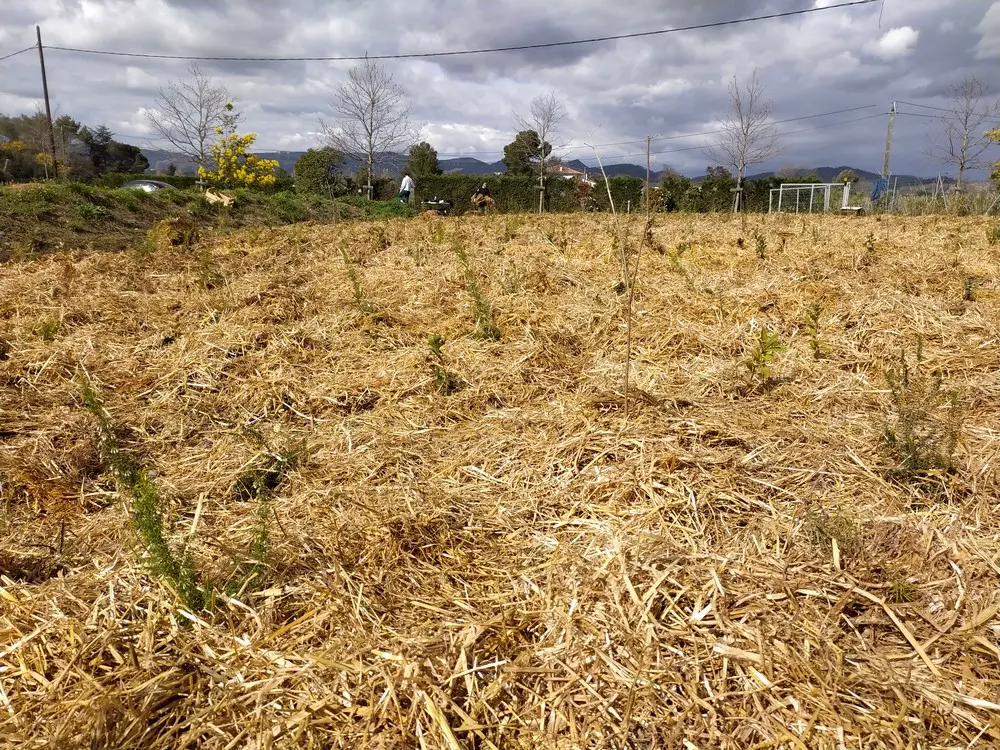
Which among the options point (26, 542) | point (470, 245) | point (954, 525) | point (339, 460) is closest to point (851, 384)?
point (954, 525)

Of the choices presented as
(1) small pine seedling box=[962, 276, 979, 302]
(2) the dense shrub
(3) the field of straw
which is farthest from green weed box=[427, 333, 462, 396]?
(2) the dense shrub

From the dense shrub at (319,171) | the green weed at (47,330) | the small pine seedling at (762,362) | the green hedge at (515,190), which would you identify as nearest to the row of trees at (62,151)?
the dense shrub at (319,171)

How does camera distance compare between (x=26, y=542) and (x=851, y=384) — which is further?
(x=851, y=384)

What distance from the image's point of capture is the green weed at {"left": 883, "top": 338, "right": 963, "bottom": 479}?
2.10 m

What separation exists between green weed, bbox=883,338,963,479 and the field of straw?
2 centimetres

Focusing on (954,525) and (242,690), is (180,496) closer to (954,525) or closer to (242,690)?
(242,690)

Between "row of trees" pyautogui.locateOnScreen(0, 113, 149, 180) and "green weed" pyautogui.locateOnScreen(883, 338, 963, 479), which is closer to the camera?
"green weed" pyautogui.locateOnScreen(883, 338, 963, 479)

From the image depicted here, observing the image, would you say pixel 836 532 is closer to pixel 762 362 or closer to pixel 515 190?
pixel 762 362

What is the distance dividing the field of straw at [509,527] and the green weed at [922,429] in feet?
0.07

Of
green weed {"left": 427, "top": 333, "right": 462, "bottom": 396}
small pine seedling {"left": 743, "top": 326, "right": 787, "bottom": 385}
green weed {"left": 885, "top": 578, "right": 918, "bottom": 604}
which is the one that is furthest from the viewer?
green weed {"left": 427, "top": 333, "right": 462, "bottom": 396}

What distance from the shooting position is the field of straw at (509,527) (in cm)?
137

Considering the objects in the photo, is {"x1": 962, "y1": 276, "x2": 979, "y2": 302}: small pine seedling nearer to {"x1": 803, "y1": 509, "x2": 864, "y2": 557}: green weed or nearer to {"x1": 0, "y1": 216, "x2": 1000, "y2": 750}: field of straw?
{"x1": 0, "y1": 216, "x2": 1000, "y2": 750}: field of straw

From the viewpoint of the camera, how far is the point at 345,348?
370 cm

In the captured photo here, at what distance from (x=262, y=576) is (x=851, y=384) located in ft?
9.30
